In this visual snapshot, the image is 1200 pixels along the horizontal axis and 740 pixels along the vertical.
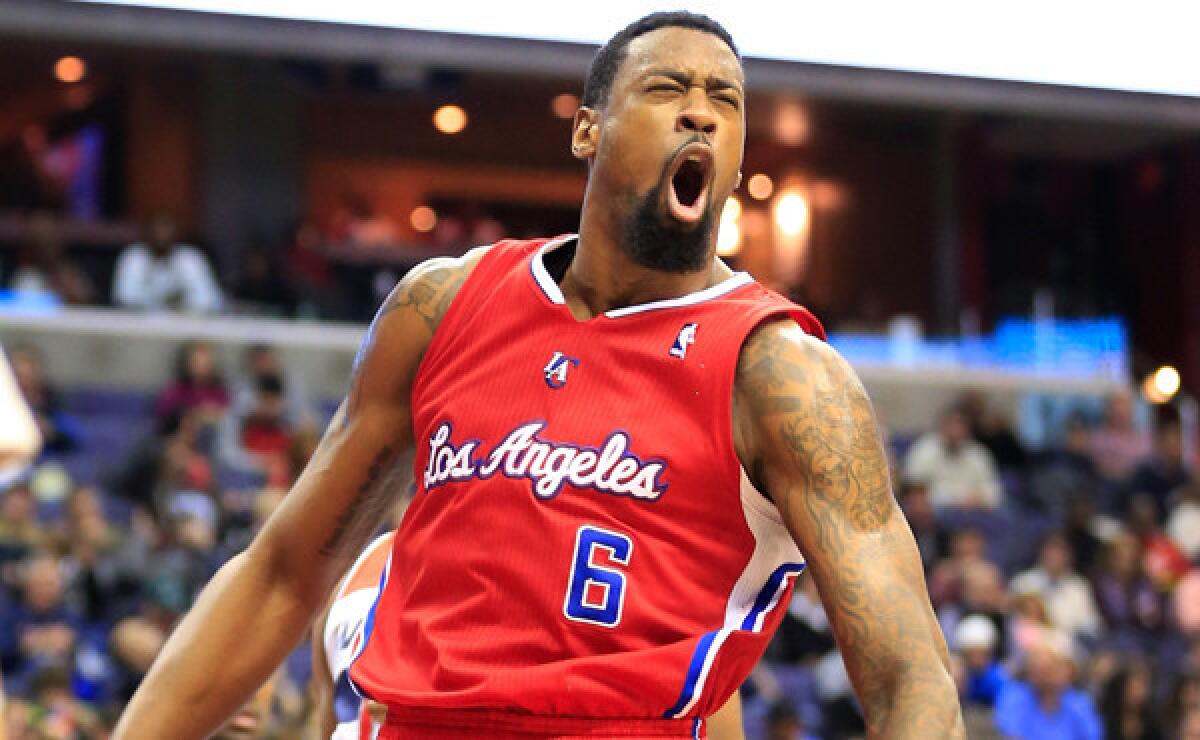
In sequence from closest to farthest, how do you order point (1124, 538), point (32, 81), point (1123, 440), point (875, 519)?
point (875, 519)
point (1124, 538)
point (1123, 440)
point (32, 81)

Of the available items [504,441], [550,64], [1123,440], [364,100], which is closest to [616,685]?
[504,441]

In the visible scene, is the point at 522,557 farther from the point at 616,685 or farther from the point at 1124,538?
the point at 1124,538

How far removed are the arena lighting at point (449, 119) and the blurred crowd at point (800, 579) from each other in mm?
5211

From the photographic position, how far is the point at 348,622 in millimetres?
3877

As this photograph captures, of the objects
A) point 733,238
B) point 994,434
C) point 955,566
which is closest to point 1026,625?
point 955,566

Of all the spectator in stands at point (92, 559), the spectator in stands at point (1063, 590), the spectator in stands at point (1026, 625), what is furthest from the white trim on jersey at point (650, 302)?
the spectator in stands at point (1063, 590)

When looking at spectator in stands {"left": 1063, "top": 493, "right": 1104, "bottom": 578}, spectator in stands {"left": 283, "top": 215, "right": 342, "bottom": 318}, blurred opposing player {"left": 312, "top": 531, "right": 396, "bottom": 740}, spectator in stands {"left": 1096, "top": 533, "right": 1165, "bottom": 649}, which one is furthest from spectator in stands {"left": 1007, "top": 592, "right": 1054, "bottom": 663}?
blurred opposing player {"left": 312, "top": 531, "right": 396, "bottom": 740}

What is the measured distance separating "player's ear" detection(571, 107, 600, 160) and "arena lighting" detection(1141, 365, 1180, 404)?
14465mm

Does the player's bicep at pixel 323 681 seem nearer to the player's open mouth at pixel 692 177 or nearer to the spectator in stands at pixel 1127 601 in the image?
the player's open mouth at pixel 692 177

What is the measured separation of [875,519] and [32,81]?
53.4 ft

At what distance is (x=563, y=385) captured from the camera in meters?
2.69

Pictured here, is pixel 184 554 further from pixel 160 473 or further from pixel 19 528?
pixel 160 473

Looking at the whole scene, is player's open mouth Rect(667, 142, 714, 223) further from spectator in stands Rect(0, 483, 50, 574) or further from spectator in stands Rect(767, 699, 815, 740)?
spectator in stands Rect(0, 483, 50, 574)

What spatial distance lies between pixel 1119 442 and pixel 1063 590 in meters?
3.39
